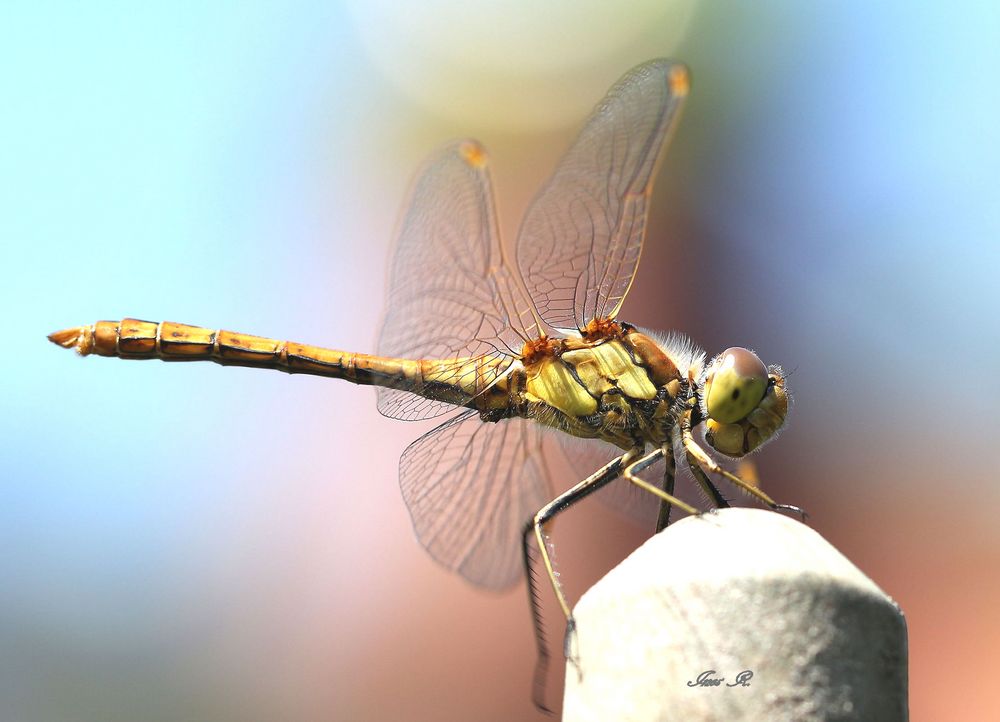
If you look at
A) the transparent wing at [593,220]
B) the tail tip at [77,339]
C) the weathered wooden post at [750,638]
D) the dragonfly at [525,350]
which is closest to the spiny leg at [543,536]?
the dragonfly at [525,350]

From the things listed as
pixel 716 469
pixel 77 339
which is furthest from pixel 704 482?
pixel 77 339

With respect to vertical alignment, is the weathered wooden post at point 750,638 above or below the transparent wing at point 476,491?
above

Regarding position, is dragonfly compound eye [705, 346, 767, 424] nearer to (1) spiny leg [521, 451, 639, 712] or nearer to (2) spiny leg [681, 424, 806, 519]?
(2) spiny leg [681, 424, 806, 519]

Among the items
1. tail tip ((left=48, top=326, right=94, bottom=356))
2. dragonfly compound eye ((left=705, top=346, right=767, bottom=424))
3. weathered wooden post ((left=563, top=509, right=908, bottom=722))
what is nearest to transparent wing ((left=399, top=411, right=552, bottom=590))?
dragonfly compound eye ((left=705, top=346, right=767, bottom=424))

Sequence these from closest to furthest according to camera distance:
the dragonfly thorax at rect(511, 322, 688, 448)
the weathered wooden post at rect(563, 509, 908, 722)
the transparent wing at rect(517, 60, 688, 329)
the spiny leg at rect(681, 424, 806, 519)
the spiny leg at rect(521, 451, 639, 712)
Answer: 1. the weathered wooden post at rect(563, 509, 908, 722)
2. the spiny leg at rect(681, 424, 806, 519)
3. the spiny leg at rect(521, 451, 639, 712)
4. the dragonfly thorax at rect(511, 322, 688, 448)
5. the transparent wing at rect(517, 60, 688, 329)

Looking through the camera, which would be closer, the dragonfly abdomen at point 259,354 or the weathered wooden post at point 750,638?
the weathered wooden post at point 750,638

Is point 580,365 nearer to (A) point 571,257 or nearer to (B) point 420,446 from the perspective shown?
(A) point 571,257
